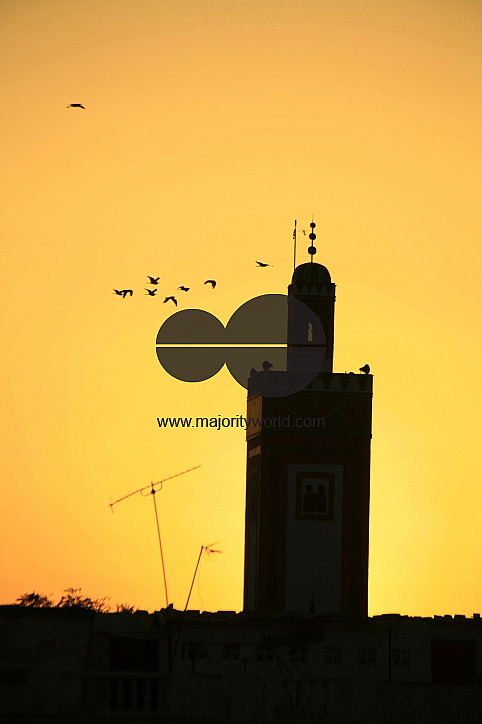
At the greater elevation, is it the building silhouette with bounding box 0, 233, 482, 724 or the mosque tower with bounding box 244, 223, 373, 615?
the mosque tower with bounding box 244, 223, 373, 615

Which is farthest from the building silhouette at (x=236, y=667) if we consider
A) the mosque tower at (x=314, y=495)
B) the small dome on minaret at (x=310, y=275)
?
the small dome on minaret at (x=310, y=275)

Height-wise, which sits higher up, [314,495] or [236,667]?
[314,495]

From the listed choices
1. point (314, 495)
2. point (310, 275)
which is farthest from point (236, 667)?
point (310, 275)

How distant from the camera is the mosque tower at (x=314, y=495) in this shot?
65.6 meters

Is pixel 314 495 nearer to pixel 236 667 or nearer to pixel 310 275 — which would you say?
pixel 310 275

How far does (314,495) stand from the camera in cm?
6662

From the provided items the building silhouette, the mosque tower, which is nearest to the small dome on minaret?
the mosque tower

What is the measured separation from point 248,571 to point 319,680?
507 inches

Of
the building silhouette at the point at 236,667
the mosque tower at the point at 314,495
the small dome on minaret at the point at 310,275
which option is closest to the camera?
the building silhouette at the point at 236,667

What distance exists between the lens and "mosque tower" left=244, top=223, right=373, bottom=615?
65.6 meters

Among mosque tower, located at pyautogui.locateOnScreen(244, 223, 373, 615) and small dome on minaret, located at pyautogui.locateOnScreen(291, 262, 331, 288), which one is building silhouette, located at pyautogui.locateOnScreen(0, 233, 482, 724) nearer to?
mosque tower, located at pyautogui.locateOnScreen(244, 223, 373, 615)

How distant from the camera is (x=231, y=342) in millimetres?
73125

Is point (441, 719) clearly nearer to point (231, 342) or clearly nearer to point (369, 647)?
point (369, 647)

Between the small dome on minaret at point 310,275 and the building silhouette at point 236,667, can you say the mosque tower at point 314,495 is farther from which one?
the small dome on minaret at point 310,275
